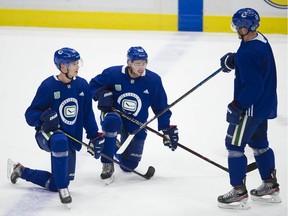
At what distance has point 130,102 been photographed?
15.0 feet

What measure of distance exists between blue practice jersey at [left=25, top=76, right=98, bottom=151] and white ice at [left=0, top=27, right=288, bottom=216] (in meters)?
0.37

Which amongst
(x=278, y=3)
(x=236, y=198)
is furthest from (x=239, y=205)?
(x=278, y=3)

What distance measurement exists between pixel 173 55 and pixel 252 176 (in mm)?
3744

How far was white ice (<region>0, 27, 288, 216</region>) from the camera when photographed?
4.18 meters

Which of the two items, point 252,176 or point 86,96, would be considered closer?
point 86,96

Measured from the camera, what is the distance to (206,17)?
9.51m

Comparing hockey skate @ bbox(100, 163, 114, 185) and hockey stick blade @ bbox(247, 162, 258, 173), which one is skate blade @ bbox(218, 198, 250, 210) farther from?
hockey skate @ bbox(100, 163, 114, 185)

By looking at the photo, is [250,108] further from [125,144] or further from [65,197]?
[65,197]

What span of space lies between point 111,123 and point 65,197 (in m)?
0.61

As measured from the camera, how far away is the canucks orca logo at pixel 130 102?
4562 millimetres

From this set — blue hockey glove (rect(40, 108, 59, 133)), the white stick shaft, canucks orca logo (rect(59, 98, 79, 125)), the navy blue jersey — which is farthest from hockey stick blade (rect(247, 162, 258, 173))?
blue hockey glove (rect(40, 108, 59, 133))

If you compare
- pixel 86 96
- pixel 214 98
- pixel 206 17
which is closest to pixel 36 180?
pixel 86 96

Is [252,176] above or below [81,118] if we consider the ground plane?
below

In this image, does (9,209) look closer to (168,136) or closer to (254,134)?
(168,136)
